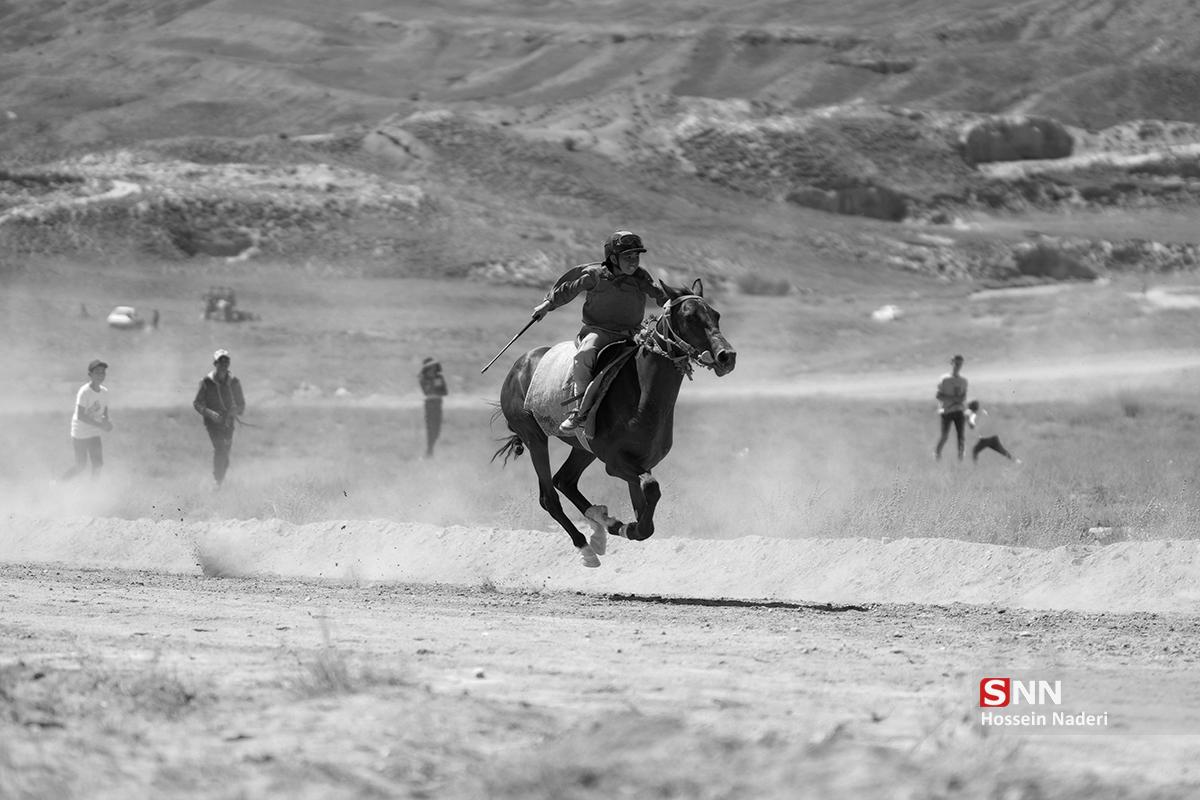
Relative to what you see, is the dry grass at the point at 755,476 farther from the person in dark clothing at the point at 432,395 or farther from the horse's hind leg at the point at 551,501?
the horse's hind leg at the point at 551,501

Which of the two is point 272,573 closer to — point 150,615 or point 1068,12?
point 150,615

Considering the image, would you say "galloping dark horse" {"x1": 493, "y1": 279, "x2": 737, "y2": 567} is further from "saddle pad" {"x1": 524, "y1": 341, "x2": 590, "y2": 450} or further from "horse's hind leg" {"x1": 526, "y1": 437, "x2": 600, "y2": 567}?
"saddle pad" {"x1": 524, "y1": 341, "x2": 590, "y2": 450}

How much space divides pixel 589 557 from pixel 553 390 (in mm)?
1470

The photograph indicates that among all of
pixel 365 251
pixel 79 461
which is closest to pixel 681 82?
pixel 365 251

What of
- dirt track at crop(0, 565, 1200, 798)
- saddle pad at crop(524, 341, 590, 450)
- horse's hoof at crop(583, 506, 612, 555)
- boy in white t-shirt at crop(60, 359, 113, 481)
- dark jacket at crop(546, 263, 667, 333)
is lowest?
dirt track at crop(0, 565, 1200, 798)

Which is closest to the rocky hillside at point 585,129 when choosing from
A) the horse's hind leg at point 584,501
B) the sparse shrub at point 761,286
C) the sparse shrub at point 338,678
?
the sparse shrub at point 761,286

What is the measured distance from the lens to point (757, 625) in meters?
11.2

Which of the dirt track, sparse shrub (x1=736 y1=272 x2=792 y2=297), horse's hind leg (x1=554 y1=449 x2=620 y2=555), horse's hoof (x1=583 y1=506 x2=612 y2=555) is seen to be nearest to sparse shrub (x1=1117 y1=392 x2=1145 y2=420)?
horse's hind leg (x1=554 y1=449 x2=620 y2=555)

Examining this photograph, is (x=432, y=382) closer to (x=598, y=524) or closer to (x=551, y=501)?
(x=551, y=501)

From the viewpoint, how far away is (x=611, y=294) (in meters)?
14.0

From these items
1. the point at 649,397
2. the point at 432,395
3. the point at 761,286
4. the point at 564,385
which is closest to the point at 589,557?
the point at 564,385

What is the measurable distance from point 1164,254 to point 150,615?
283 ft

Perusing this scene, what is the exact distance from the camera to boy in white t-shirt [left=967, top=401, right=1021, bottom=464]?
2520 centimetres

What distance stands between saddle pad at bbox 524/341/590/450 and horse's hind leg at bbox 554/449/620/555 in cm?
35
